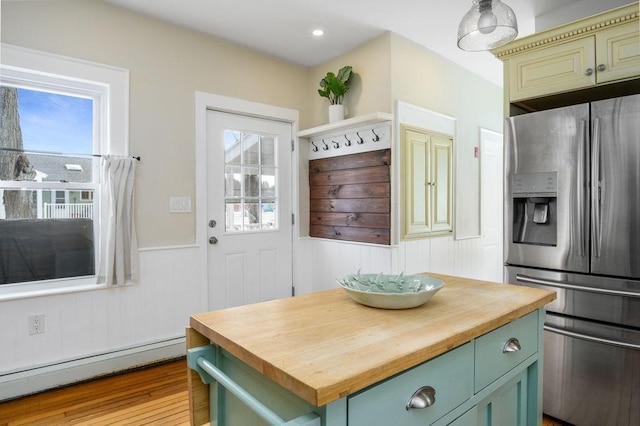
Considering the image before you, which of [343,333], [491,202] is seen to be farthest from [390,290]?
[491,202]

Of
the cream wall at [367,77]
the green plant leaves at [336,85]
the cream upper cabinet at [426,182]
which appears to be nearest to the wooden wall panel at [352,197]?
the cream upper cabinet at [426,182]

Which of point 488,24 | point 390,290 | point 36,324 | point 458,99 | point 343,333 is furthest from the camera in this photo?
point 458,99

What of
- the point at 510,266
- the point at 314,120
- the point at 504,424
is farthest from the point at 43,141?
the point at 510,266

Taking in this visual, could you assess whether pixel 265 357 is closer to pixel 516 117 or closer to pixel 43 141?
pixel 516 117

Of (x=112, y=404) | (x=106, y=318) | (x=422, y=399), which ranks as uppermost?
(x=422, y=399)

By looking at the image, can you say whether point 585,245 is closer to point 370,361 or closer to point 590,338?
point 590,338

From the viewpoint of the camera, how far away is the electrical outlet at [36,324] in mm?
2344

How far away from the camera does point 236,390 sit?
2.96 ft

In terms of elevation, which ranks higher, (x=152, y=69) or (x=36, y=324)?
(x=152, y=69)

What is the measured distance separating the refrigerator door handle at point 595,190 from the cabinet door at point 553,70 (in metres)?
0.32

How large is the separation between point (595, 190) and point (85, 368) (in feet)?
11.3

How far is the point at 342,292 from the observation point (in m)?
1.48

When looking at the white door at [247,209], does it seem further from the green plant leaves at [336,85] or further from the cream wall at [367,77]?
the cream wall at [367,77]

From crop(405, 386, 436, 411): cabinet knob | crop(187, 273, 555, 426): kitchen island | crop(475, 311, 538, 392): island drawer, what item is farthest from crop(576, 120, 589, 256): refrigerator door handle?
crop(405, 386, 436, 411): cabinet knob
